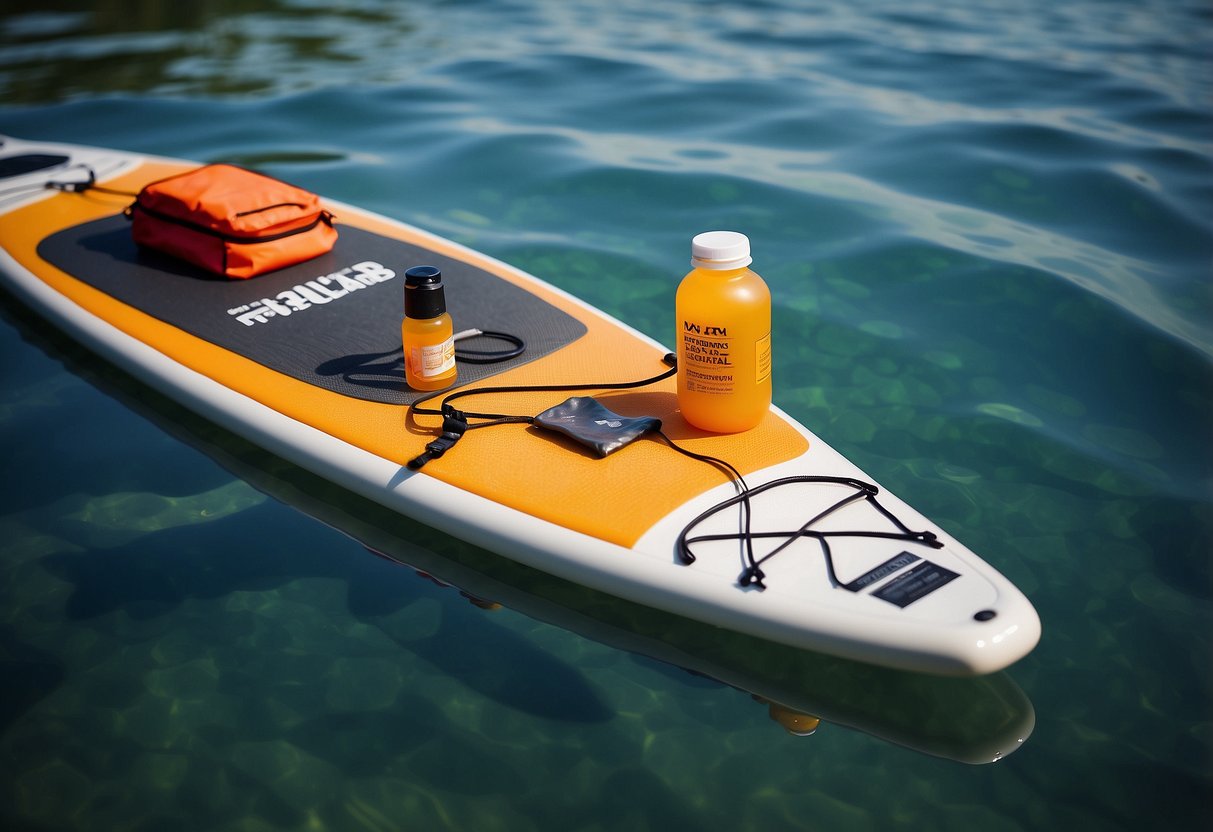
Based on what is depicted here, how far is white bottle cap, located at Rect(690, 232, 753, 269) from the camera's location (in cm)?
222

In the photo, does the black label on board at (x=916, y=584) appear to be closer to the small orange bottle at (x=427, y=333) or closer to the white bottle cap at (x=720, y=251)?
the white bottle cap at (x=720, y=251)

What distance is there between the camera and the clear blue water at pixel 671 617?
1.98 meters

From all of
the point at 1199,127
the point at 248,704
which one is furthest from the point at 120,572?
the point at 1199,127

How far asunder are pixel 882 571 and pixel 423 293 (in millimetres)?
1311

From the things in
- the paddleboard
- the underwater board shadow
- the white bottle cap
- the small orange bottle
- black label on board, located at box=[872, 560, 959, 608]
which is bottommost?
the underwater board shadow

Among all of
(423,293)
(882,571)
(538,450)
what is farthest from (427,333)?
(882,571)

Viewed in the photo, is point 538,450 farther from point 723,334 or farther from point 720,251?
point 720,251

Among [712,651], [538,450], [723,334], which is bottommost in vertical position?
[712,651]

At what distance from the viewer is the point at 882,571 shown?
2.10 metres

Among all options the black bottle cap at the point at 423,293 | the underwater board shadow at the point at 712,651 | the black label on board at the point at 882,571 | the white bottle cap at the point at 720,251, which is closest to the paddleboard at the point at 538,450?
the black label on board at the point at 882,571

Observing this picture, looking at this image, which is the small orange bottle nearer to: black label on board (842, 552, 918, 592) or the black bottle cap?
the black bottle cap

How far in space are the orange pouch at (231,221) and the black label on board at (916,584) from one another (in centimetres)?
236

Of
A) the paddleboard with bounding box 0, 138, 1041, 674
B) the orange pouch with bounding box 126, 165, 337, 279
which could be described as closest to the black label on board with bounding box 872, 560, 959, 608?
the paddleboard with bounding box 0, 138, 1041, 674

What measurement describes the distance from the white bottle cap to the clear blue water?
886mm
